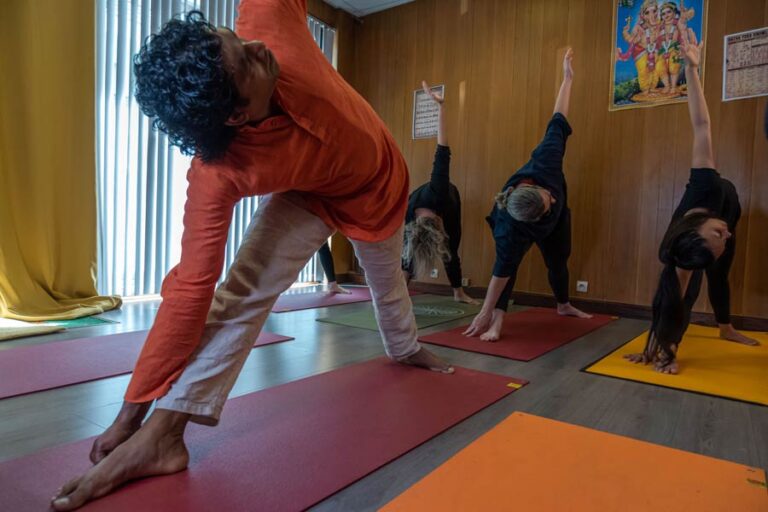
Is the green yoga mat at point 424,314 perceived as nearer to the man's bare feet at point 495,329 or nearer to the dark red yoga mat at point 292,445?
the man's bare feet at point 495,329

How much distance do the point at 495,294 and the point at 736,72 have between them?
7.80 feet

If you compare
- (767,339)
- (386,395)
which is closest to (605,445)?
(386,395)

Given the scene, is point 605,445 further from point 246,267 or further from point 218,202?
point 218,202

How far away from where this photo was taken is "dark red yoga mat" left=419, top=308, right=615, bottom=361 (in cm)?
237

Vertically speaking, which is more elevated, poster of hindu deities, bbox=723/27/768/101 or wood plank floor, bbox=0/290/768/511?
poster of hindu deities, bbox=723/27/768/101

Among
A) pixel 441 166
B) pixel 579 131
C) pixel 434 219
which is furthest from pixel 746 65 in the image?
pixel 434 219

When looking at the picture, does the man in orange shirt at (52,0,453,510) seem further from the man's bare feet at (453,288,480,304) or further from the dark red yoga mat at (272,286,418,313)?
the man's bare feet at (453,288,480,304)

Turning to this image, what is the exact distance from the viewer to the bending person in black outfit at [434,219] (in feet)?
10.5

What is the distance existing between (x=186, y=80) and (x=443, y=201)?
9.17 feet

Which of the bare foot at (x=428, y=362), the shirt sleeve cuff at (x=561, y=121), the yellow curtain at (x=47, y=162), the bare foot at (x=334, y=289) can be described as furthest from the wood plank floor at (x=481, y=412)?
the bare foot at (x=334, y=289)

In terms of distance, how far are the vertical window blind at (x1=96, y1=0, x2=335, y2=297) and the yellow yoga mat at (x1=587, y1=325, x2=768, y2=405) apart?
3017mm

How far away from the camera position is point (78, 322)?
2811 mm

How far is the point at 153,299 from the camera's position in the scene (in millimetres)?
3717

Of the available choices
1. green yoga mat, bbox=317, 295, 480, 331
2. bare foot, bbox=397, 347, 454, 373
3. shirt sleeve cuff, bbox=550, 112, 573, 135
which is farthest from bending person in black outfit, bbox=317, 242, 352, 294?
bare foot, bbox=397, 347, 454, 373
